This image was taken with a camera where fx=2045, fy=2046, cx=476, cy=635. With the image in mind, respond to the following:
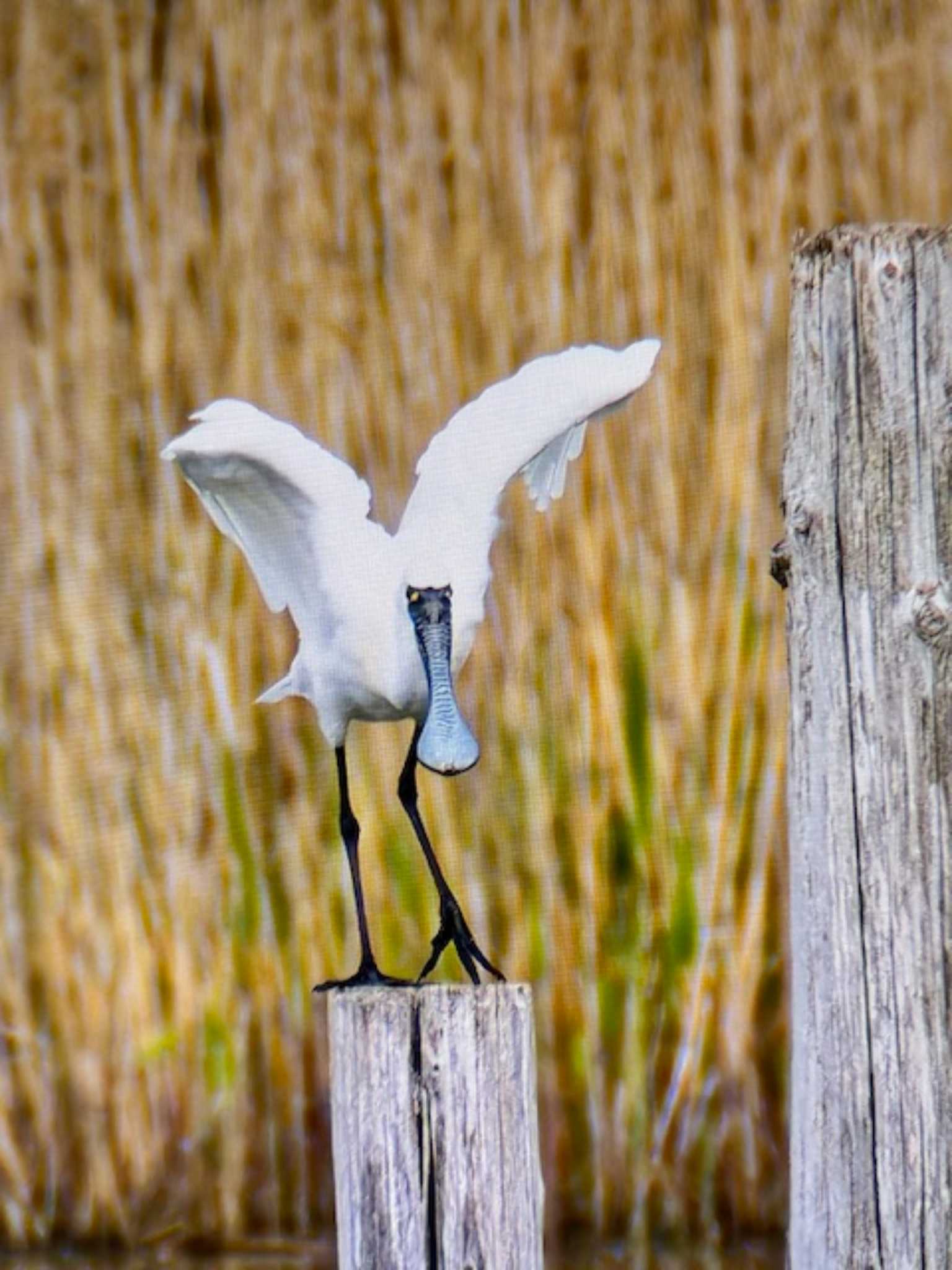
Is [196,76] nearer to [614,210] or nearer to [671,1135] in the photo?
[614,210]

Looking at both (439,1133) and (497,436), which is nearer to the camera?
(439,1133)

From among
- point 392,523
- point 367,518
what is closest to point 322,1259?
point 392,523

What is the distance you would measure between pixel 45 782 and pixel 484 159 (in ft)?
3.49

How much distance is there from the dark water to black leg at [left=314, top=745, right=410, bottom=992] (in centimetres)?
98

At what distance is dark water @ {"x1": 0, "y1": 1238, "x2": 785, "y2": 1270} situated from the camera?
2.69 metres

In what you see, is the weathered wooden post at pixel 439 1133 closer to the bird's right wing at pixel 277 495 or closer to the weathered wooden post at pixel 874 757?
the weathered wooden post at pixel 874 757

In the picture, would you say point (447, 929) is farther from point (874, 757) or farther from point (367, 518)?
point (874, 757)

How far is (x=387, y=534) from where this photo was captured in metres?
1.79

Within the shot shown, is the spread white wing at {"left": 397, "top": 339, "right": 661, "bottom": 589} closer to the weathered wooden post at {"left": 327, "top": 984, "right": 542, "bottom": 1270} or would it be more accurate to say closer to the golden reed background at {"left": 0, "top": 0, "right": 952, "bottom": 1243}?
the weathered wooden post at {"left": 327, "top": 984, "right": 542, "bottom": 1270}

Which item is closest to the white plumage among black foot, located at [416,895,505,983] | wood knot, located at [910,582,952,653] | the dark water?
black foot, located at [416,895,505,983]

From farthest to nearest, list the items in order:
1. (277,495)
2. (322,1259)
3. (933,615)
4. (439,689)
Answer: (322,1259) < (277,495) < (439,689) < (933,615)

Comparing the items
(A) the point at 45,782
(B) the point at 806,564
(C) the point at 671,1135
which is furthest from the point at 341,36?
(B) the point at 806,564

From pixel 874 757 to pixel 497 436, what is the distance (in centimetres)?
62

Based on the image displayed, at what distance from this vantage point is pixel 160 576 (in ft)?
9.44
